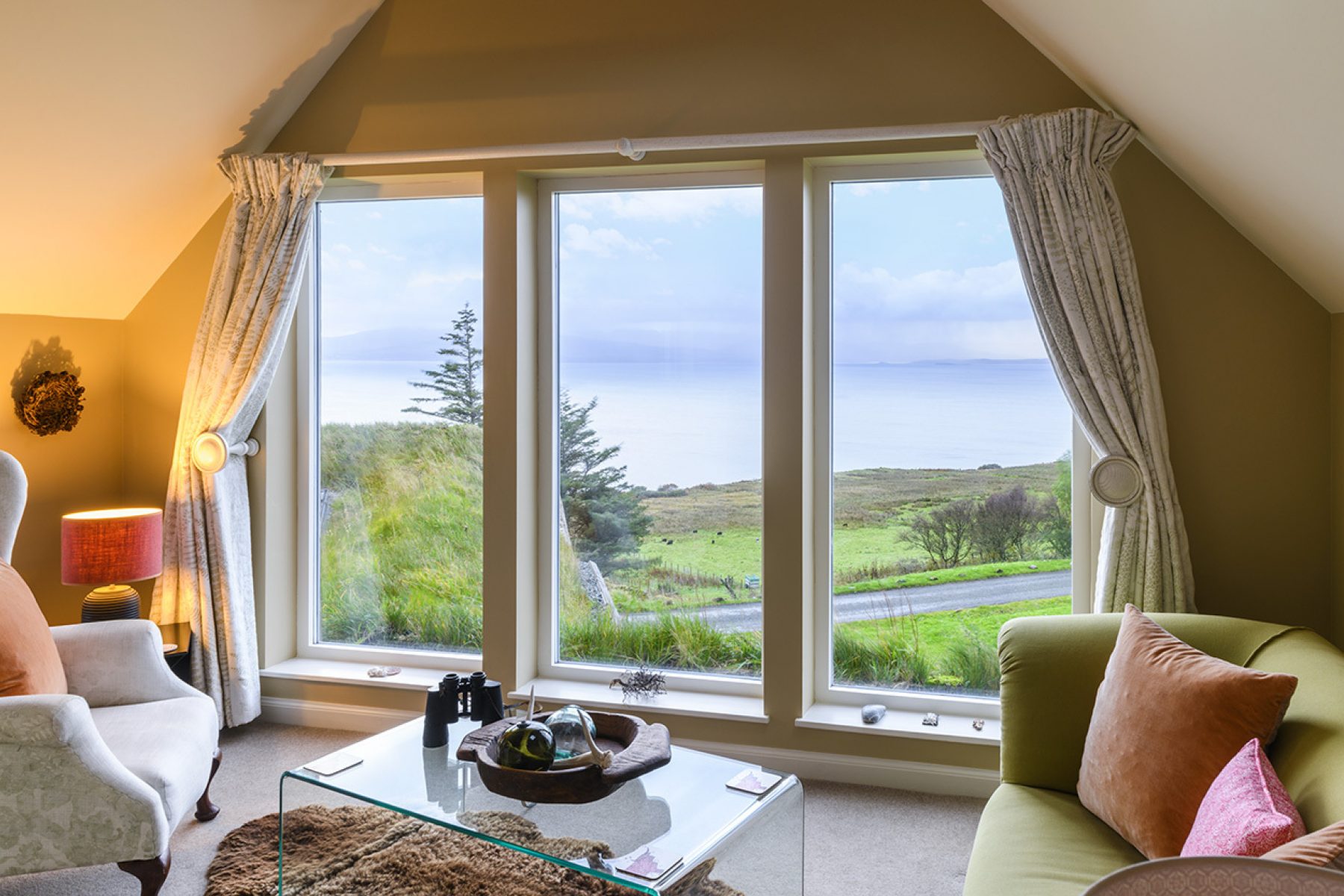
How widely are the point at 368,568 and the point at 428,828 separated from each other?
1.38 meters

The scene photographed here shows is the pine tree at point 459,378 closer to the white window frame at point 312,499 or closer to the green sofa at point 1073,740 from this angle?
the white window frame at point 312,499

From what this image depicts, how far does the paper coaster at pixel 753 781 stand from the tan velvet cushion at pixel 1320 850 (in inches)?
49.6

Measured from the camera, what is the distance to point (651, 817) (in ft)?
7.12

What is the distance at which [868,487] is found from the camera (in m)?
3.56

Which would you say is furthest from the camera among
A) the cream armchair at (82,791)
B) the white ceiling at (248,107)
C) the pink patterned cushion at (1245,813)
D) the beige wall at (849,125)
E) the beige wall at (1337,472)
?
the beige wall at (849,125)

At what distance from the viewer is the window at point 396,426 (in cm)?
394

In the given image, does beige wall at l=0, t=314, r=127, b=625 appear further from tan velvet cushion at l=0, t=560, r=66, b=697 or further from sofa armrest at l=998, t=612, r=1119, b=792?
sofa armrest at l=998, t=612, r=1119, b=792

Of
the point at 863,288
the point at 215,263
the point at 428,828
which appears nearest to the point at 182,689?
the point at 428,828

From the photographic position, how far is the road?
3396mm

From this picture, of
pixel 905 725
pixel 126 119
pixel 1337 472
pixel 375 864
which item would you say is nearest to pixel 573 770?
pixel 375 864

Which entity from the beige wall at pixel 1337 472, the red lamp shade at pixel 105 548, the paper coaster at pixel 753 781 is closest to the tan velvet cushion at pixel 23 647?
the red lamp shade at pixel 105 548

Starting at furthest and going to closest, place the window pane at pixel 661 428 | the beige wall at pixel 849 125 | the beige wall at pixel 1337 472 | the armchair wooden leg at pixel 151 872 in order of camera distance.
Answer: the window pane at pixel 661 428
the beige wall at pixel 849 125
the beige wall at pixel 1337 472
the armchair wooden leg at pixel 151 872

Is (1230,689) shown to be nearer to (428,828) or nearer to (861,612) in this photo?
(861,612)

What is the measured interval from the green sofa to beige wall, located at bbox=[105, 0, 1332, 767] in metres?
0.81
